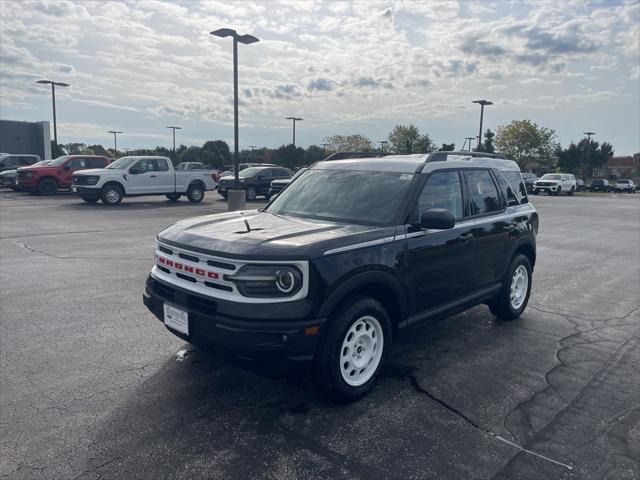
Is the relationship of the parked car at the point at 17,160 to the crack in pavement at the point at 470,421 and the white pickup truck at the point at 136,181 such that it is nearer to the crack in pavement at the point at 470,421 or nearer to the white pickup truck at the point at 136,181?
the white pickup truck at the point at 136,181

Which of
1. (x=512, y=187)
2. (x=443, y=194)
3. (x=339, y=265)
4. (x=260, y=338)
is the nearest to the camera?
(x=260, y=338)

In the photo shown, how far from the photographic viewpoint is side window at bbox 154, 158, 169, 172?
65.9 ft

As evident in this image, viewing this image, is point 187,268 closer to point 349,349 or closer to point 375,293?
point 349,349

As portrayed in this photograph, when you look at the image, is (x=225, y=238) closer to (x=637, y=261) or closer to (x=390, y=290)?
(x=390, y=290)

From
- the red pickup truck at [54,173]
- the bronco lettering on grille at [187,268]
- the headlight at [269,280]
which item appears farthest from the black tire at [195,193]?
the headlight at [269,280]

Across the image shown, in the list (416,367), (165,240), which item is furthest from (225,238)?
(416,367)

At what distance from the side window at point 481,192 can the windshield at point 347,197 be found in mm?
1003

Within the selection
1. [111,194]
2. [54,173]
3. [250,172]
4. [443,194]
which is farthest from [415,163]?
[54,173]

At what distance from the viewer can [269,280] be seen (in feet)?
10.7

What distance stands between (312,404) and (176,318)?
1205 millimetres

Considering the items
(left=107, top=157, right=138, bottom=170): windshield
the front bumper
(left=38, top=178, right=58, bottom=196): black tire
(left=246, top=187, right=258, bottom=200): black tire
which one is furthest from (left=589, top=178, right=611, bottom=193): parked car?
the front bumper

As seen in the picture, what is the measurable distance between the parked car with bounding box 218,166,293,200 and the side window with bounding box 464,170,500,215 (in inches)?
710

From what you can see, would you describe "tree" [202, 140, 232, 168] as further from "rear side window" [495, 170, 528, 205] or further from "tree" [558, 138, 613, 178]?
"rear side window" [495, 170, 528, 205]

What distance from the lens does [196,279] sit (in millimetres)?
3600
